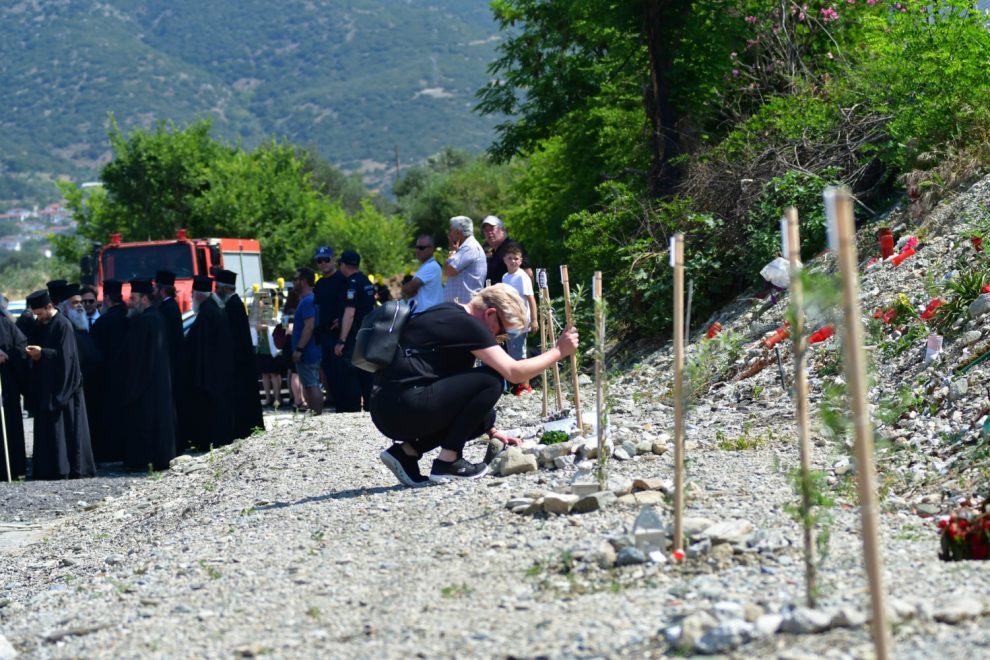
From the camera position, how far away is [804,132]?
15758mm

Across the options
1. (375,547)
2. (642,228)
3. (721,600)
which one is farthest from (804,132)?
(721,600)

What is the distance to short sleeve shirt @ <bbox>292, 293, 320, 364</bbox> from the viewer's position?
14.6 meters

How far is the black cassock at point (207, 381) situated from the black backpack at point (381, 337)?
6.04 meters

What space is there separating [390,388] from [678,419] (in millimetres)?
2668

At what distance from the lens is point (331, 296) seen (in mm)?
14094

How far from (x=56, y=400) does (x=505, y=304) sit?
664 centimetres

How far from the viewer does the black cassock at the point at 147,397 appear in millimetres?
13406

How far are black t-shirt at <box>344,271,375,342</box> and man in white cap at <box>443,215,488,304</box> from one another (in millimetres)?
1955

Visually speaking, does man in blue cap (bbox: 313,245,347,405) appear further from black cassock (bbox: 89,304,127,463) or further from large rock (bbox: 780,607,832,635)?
large rock (bbox: 780,607,832,635)

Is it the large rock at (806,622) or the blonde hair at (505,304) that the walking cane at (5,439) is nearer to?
the blonde hair at (505,304)

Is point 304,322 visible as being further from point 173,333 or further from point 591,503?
point 591,503

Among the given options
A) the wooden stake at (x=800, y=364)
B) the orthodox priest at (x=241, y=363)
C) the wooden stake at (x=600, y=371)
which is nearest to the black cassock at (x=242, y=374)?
the orthodox priest at (x=241, y=363)

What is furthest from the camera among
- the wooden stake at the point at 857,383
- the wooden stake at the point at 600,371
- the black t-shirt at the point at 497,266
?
the black t-shirt at the point at 497,266

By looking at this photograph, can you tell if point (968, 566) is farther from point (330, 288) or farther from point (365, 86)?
A: point (365, 86)
